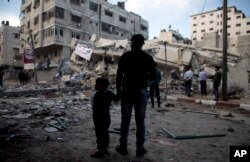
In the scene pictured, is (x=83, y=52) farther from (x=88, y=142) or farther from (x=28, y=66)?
(x=88, y=142)

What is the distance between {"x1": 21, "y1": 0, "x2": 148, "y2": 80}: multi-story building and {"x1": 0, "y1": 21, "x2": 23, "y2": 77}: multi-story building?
9.36 meters

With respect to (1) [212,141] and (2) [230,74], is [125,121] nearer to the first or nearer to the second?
(1) [212,141]

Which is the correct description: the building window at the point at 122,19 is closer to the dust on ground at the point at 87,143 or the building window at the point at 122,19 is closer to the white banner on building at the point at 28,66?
the white banner on building at the point at 28,66

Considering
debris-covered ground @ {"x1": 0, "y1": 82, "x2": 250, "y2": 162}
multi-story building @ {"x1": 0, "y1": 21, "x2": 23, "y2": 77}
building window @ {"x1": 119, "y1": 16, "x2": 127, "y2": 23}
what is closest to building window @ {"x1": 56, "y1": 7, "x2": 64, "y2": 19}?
building window @ {"x1": 119, "y1": 16, "x2": 127, "y2": 23}

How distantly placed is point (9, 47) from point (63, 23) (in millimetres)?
24123

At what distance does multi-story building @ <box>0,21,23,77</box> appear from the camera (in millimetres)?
50594

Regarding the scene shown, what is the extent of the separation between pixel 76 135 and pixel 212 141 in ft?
8.49

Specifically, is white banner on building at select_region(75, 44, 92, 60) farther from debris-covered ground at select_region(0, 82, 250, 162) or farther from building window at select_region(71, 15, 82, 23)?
debris-covered ground at select_region(0, 82, 250, 162)

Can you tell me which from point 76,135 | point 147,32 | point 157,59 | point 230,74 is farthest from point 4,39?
point 76,135

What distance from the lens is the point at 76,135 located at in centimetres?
439

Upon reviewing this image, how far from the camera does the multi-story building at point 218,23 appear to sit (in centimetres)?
7612

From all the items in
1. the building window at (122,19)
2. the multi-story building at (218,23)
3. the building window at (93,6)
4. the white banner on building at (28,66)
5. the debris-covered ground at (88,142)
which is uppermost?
the multi-story building at (218,23)

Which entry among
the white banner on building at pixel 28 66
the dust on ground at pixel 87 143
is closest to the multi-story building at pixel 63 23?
the white banner on building at pixel 28 66

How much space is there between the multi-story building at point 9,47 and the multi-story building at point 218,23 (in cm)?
5991
